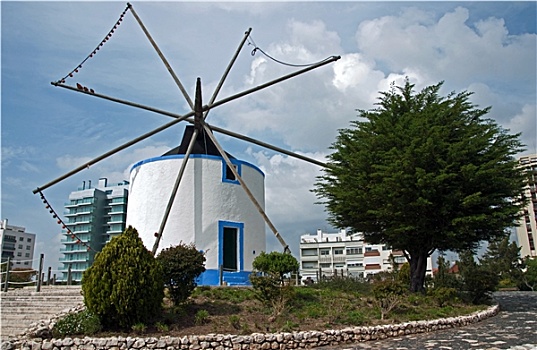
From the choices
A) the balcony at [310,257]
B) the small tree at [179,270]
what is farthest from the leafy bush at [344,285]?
the balcony at [310,257]

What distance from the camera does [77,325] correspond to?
9.90m

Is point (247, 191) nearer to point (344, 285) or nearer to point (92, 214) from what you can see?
point (344, 285)

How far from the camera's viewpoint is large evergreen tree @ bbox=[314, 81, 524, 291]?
14258mm

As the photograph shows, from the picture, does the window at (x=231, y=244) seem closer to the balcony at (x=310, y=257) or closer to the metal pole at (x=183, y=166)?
the metal pole at (x=183, y=166)

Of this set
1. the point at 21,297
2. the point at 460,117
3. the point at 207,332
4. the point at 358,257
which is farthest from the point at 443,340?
the point at 358,257

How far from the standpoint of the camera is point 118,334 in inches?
384

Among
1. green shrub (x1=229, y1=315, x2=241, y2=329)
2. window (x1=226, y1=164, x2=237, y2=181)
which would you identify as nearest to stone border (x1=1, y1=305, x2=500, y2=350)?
green shrub (x1=229, y1=315, x2=241, y2=329)

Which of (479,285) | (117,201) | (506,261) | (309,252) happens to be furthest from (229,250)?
(117,201)

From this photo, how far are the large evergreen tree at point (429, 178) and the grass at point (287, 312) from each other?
7.72ft

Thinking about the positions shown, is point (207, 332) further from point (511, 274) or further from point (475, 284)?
point (511, 274)

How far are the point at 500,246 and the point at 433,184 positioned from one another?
34.3 m

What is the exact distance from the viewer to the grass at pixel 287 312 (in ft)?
33.7

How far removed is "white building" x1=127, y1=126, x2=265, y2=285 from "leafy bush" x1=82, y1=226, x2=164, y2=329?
5.80 metres

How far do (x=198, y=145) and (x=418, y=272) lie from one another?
968 cm
